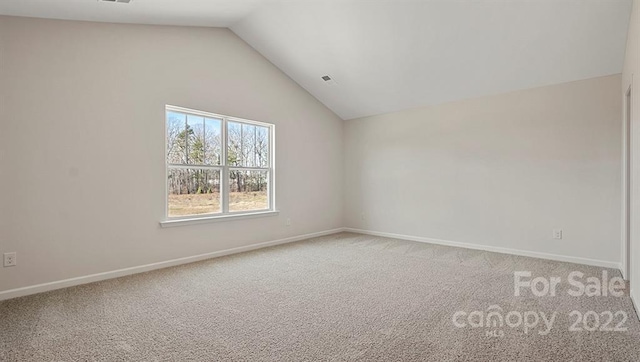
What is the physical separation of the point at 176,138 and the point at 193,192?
0.74 meters

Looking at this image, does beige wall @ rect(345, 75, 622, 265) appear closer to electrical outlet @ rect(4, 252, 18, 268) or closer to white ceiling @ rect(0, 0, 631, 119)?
white ceiling @ rect(0, 0, 631, 119)

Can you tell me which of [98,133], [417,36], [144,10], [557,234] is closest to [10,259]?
[98,133]

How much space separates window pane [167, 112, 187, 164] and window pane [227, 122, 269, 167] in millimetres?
681

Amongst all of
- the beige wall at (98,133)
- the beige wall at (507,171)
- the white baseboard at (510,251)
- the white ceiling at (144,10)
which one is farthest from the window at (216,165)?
the white baseboard at (510,251)

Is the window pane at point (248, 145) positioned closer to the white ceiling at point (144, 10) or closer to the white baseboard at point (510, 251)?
the white ceiling at point (144, 10)

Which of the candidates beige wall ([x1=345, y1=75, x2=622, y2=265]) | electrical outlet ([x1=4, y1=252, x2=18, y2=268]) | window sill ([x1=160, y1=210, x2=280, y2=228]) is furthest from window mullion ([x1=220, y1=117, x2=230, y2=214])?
beige wall ([x1=345, y1=75, x2=622, y2=265])

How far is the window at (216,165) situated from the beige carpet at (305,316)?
0.89 m

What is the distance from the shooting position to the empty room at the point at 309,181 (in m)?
2.31

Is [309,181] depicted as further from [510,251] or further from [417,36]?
[510,251]

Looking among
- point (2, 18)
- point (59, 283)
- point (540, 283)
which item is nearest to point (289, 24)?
point (2, 18)

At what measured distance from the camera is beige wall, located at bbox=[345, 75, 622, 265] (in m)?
3.92

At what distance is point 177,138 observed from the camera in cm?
416

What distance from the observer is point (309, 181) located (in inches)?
231

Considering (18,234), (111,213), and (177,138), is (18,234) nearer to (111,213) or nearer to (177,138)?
(111,213)
